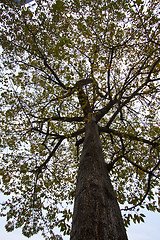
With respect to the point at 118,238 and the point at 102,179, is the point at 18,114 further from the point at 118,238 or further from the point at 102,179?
the point at 118,238

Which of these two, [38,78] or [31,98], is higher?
[38,78]

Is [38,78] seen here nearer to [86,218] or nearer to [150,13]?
[150,13]

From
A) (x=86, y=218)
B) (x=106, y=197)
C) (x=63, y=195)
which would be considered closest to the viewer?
(x=86, y=218)

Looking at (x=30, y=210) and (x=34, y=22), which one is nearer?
(x=30, y=210)

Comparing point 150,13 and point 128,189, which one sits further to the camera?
point 128,189

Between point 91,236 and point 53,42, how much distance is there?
878 cm

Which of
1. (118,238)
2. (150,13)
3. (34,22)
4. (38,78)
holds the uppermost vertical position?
(34,22)

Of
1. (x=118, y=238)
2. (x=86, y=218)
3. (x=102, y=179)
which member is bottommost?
(x=118, y=238)

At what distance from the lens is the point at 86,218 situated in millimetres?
1398

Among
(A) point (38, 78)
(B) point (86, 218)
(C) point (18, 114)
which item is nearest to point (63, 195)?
(C) point (18, 114)

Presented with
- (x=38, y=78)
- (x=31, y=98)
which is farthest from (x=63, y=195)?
(x=38, y=78)

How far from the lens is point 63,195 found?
22.9 ft

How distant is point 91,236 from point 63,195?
659 centimetres

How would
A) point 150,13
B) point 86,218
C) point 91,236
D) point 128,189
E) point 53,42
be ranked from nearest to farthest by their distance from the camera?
point 91,236, point 86,218, point 150,13, point 128,189, point 53,42
